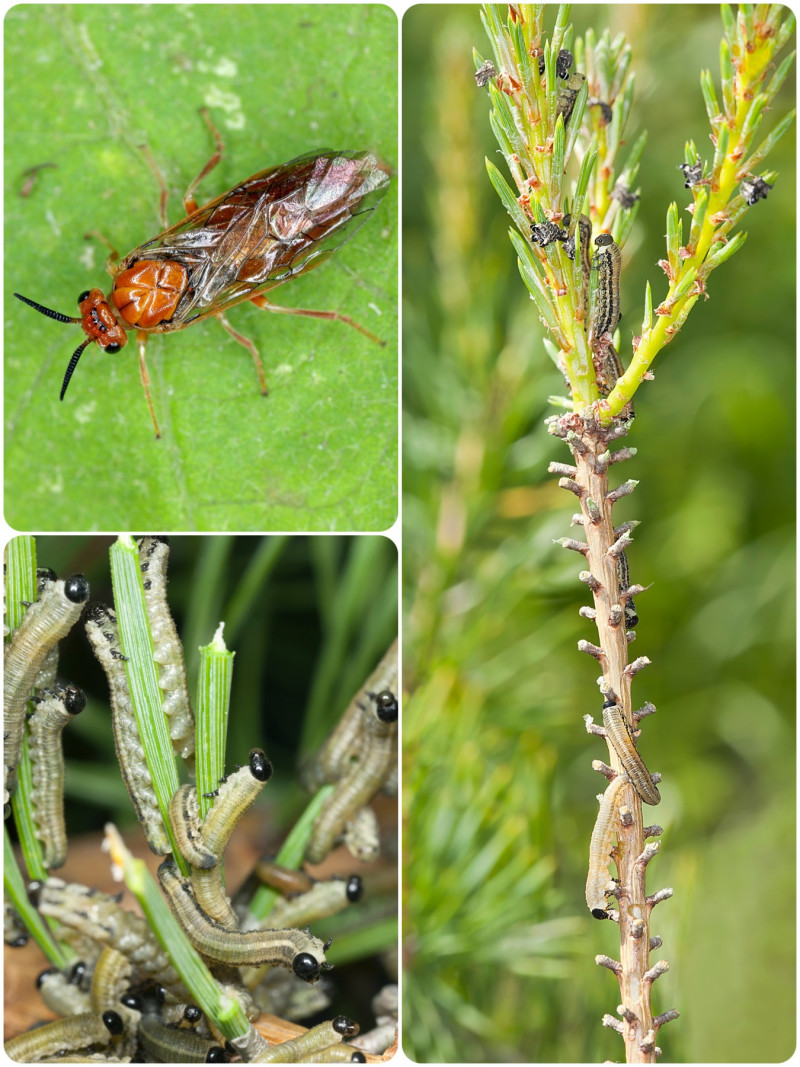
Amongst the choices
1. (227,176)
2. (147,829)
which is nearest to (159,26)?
(227,176)

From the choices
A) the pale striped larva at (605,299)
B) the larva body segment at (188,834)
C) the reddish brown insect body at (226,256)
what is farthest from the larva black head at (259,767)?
the reddish brown insect body at (226,256)

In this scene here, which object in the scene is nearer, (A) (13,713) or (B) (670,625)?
(A) (13,713)

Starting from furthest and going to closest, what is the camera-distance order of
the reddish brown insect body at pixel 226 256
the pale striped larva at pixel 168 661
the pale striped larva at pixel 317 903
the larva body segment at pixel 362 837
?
the reddish brown insect body at pixel 226 256, the larva body segment at pixel 362 837, the pale striped larva at pixel 317 903, the pale striped larva at pixel 168 661

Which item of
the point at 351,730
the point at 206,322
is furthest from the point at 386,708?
the point at 206,322

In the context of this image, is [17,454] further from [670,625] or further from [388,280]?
[670,625]

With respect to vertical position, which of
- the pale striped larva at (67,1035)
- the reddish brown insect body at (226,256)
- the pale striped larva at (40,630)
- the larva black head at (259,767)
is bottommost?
the pale striped larva at (67,1035)

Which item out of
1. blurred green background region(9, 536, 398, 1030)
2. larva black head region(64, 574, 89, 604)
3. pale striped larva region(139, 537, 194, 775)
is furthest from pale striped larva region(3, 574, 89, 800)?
blurred green background region(9, 536, 398, 1030)

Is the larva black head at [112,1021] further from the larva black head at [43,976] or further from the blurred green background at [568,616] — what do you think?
the blurred green background at [568,616]
